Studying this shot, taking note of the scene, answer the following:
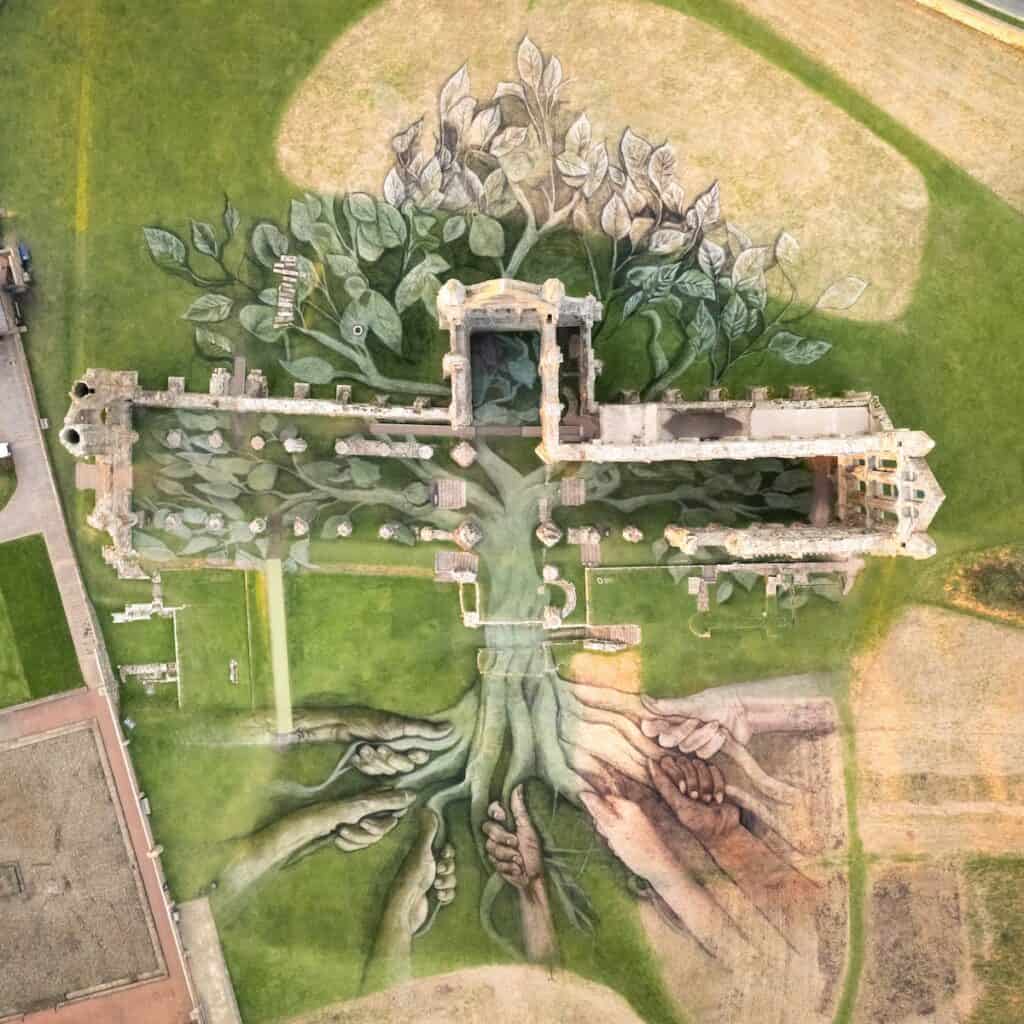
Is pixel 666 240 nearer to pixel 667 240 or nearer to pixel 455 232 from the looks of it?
pixel 667 240

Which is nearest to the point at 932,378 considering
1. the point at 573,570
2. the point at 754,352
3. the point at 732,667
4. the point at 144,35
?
the point at 754,352

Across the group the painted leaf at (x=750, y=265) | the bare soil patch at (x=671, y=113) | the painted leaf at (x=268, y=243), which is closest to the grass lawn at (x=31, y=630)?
the painted leaf at (x=268, y=243)

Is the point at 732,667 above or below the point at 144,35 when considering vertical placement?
below

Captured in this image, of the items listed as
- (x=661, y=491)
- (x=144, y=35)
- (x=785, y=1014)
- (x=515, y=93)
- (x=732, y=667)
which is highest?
(x=144, y=35)

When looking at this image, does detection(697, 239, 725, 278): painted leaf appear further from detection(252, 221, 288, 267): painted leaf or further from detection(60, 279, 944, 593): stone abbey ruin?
detection(252, 221, 288, 267): painted leaf

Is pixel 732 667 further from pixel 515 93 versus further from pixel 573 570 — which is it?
pixel 515 93
